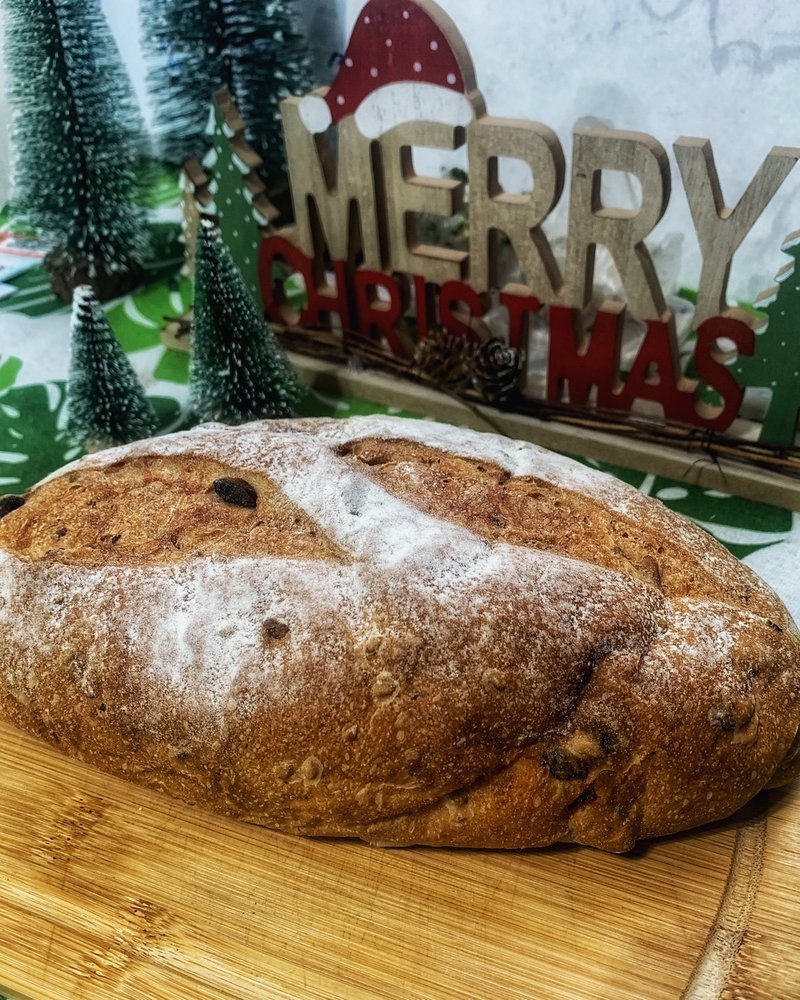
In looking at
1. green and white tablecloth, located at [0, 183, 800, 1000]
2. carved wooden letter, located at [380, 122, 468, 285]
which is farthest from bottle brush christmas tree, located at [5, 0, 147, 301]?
carved wooden letter, located at [380, 122, 468, 285]

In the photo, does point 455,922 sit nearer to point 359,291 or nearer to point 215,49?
point 359,291

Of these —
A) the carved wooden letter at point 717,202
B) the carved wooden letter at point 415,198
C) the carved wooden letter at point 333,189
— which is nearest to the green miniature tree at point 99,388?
the carved wooden letter at point 333,189

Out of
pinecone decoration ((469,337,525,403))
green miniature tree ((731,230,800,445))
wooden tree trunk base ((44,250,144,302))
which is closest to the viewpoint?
green miniature tree ((731,230,800,445))

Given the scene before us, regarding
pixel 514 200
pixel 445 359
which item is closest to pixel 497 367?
pixel 445 359

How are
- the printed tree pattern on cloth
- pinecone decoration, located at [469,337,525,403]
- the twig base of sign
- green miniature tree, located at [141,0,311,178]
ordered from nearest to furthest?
the twig base of sign → pinecone decoration, located at [469,337,525,403] → the printed tree pattern on cloth → green miniature tree, located at [141,0,311,178]

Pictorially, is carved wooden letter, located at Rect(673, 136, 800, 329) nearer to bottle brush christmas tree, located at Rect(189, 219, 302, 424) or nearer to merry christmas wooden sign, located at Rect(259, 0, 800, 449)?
merry christmas wooden sign, located at Rect(259, 0, 800, 449)

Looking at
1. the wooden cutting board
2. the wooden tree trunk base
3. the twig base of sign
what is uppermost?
the wooden tree trunk base

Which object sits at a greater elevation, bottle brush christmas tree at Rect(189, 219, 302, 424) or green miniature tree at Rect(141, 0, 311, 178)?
green miniature tree at Rect(141, 0, 311, 178)
